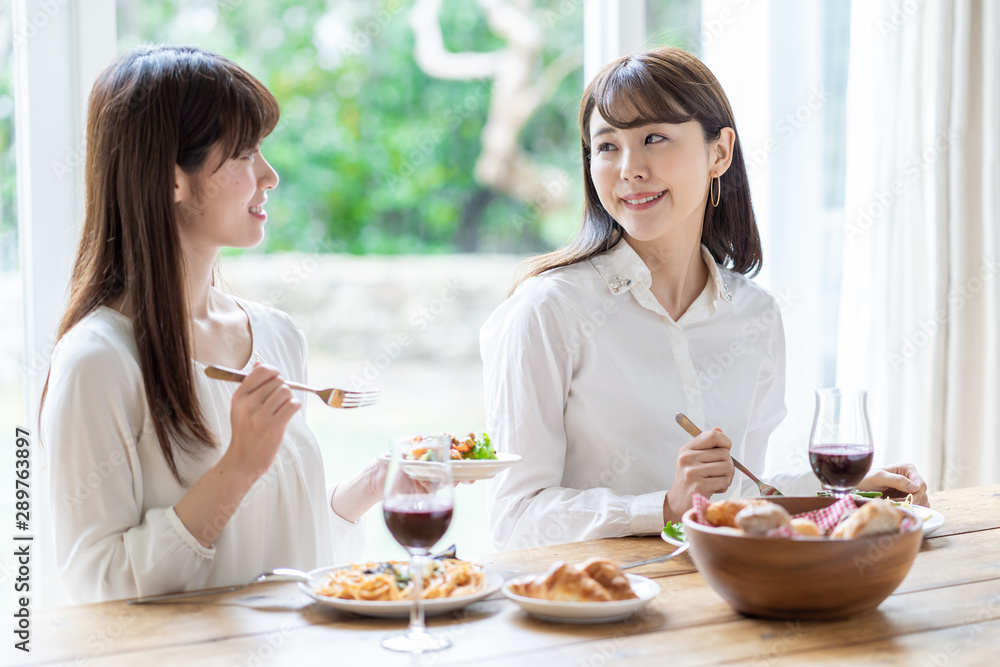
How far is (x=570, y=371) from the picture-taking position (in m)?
1.96

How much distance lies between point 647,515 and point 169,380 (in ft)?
2.75

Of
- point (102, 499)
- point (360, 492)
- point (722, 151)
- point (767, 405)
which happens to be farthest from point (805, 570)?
point (722, 151)

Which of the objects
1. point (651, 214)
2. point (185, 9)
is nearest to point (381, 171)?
point (185, 9)

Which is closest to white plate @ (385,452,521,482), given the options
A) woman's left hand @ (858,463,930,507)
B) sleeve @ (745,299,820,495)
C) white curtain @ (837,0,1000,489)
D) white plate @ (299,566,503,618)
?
white plate @ (299,566,503,618)

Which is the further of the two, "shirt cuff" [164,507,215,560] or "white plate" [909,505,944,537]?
"white plate" [909,505,944,537]

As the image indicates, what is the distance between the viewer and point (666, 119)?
1996mm

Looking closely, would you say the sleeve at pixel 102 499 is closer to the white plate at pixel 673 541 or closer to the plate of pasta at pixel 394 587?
the plate of pasta at pixel 394 587

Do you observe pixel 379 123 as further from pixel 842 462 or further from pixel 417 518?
pixel 417 518

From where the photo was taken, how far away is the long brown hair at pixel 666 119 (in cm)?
199

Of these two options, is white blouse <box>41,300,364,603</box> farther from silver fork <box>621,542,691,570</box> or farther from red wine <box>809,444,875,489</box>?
red wine <box>809,444,875,489</box>

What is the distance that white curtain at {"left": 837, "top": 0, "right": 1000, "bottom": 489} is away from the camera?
3209 millimetres

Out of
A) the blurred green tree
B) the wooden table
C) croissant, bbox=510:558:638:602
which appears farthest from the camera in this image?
the blurred green tree

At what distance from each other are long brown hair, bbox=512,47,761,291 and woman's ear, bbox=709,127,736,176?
0.06 ft

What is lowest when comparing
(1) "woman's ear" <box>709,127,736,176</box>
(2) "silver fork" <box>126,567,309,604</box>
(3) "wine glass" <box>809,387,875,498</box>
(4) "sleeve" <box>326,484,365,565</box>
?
(4) "sleeve" <box>326,484,365,565</box>
